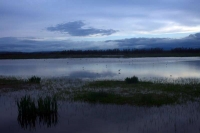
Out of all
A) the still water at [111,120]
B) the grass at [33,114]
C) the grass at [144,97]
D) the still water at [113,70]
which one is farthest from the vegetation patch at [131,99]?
the still water at [113,70]

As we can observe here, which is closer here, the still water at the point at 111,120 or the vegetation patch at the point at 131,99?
the still water at the point at 111,120

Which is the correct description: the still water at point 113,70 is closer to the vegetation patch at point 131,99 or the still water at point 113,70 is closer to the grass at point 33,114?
the vegetation patch at point 131,99

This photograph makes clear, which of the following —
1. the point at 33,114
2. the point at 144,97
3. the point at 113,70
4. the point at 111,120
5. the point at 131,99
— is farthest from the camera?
the point at 113,70

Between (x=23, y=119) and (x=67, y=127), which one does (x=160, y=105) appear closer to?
(x=67, y=127)

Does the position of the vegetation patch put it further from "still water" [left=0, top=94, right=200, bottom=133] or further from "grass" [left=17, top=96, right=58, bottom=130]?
"grass" [left=17, top=96, right=58, bottom=130]

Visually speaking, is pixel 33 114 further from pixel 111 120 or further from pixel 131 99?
pixel 131 99

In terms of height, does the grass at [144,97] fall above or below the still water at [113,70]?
below

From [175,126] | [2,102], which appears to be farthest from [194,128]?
[2,102]

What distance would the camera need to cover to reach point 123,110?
11.6 m

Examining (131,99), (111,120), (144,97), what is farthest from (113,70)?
(111,120)

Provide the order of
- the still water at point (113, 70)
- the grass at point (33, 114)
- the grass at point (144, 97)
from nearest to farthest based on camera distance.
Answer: the grass at point (33, 114) < the grass at point (144, 97) < the still water at point (113, 70)

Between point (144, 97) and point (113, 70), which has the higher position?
point (113, 70)

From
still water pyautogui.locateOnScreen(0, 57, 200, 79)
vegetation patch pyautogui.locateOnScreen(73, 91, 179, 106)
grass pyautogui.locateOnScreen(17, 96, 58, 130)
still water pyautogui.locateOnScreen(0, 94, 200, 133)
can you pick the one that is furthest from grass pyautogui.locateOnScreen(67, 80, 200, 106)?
still water pyautogui.locateOnScreen(0, 57, 200, 79)

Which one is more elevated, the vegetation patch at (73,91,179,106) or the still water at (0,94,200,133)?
the vegetation patch at (73,91,179,106)
